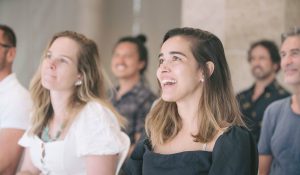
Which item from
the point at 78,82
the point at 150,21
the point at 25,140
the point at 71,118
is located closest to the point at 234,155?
the point at 71,118

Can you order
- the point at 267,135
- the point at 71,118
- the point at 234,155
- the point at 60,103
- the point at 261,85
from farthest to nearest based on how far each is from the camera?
the point at 261,85
the point at 267,135
the point at 60,103
the point at 71,118
the point at 234,155

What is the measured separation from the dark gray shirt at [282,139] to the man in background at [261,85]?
816mm

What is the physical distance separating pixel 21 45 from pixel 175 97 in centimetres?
388

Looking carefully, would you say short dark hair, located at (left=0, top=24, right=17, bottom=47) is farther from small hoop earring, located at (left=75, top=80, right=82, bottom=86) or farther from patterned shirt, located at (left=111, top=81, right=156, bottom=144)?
patterned shirt, located at (left=111, top=81, right=156, bottom=144)

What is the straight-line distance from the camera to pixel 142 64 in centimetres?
477

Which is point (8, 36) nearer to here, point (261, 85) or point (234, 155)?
point (261, 85)

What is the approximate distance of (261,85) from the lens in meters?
4.38

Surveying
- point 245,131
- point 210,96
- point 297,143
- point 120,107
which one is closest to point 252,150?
point 245,131

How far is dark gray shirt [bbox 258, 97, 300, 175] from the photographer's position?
9.78ft

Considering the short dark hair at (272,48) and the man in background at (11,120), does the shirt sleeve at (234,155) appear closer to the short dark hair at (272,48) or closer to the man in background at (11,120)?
the man in background at (11,120)

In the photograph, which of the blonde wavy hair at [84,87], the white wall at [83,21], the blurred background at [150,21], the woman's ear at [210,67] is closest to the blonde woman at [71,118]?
the blonde wavy hair at [84,87]

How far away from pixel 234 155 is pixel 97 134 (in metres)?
0.92

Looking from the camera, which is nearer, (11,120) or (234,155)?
(234,155)

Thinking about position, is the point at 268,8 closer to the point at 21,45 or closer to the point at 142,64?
the point at 142,64
